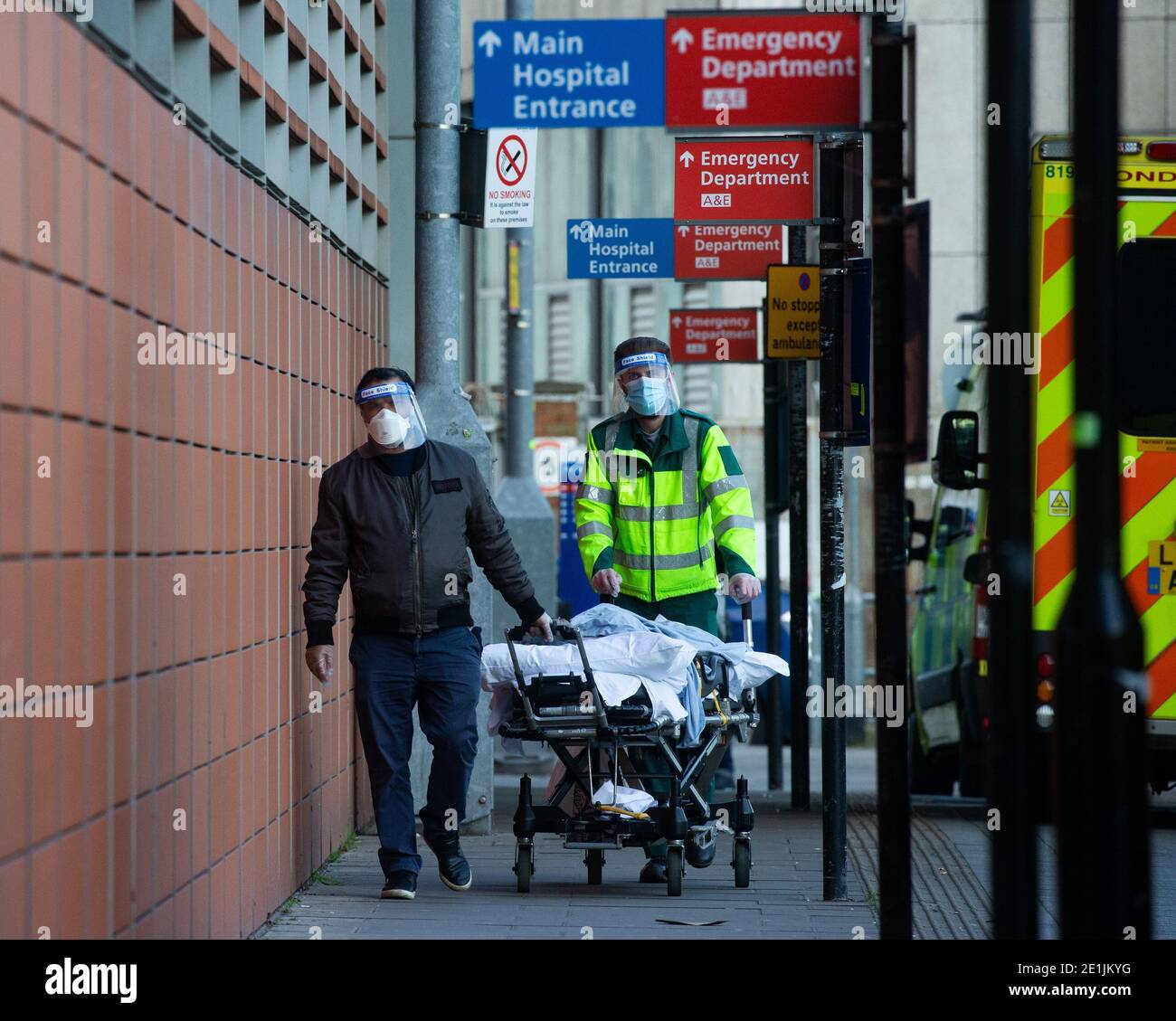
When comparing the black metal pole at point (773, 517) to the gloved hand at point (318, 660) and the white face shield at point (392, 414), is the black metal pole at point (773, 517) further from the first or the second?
the gloved hand at point (318, 660)

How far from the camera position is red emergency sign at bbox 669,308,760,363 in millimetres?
14086

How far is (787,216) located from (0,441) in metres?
4.53

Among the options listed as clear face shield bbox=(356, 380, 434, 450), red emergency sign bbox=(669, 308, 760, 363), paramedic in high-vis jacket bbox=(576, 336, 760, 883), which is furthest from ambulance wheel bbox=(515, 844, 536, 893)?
red emergency sign bbox=(669, 308, 760, 363)

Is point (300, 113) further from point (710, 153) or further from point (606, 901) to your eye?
point (606, 901)

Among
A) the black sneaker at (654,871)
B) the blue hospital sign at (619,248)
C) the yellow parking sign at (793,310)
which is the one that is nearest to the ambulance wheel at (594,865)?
the black sneaker at (654,871)

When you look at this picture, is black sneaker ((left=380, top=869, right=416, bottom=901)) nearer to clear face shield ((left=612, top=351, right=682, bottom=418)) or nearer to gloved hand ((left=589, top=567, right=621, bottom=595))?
gloved hand ((left=589, top=567, right=621, bottom=595))

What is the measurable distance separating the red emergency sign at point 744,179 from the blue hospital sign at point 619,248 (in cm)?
284

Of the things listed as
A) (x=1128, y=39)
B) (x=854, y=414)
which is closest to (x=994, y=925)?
→ (x=854, y=414)

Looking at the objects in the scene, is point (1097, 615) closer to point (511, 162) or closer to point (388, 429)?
point (388, 429)

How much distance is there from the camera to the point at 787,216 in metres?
8.23

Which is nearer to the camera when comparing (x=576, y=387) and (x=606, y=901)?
(x=606, y=901)

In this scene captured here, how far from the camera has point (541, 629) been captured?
7.87m

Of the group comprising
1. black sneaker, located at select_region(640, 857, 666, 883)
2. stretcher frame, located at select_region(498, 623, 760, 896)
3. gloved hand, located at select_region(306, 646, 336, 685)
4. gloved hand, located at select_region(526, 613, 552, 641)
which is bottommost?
black sneaker, located at select_region(640, 857, 666, 883)

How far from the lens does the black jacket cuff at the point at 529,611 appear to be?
26.0ft
